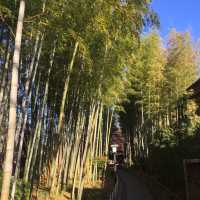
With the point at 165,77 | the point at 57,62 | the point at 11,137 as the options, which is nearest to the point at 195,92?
the point at 165,77

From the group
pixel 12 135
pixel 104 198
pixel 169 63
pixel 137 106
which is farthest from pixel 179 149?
pixel 137 106

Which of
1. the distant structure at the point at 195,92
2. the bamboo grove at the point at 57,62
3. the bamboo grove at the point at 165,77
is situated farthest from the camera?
the bamboo grove at the point at 165,77

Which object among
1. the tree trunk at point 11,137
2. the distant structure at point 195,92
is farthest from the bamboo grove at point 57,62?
the distant structure at point 195,92

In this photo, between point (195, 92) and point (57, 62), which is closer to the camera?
point (57, 62)

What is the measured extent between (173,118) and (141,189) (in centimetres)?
375

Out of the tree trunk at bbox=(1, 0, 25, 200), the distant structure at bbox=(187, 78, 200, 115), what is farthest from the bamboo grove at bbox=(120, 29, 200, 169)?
the tree trunk at bbox=(1, 0, 25, 200)

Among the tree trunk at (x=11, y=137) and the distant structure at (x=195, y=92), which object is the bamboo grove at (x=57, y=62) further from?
the distant structure at (x=195, y=92)

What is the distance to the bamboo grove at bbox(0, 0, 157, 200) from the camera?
4871mm

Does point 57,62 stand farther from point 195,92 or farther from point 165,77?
point 165,77

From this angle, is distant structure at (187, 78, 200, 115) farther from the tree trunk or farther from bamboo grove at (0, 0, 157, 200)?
the tree trunk

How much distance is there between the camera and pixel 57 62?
7926 mm

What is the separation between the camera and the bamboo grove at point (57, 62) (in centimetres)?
487

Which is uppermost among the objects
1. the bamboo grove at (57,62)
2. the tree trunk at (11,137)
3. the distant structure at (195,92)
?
the distant structure at (195,92)

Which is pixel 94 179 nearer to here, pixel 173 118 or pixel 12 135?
pixel 173 118
